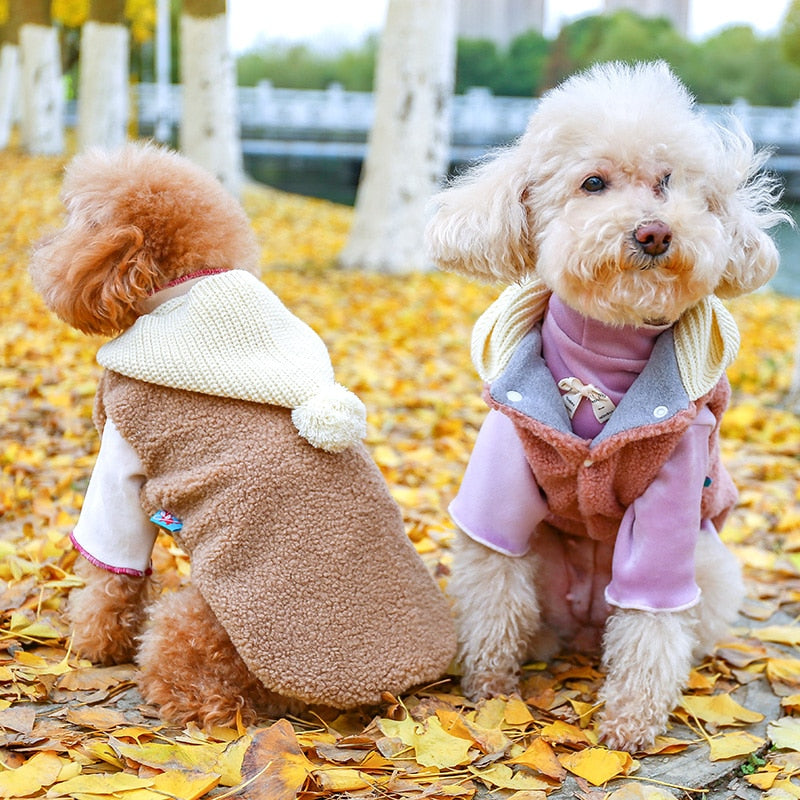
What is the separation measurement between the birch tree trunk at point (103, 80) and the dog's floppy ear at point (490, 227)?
9.20m

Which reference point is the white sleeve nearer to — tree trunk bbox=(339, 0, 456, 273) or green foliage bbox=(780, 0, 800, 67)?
tree trunk bbox=(339, 0, 456, 273)

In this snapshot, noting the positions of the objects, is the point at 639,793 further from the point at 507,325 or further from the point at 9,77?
the point at 9,77

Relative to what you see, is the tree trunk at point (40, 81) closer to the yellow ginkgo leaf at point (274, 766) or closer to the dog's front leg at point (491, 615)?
the dog's front leg at point (491, 615)

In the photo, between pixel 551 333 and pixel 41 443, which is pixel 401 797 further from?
pixel 41 443

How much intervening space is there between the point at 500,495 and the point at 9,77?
38.2ft

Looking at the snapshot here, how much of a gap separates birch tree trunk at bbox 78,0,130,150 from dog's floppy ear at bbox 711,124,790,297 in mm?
9486

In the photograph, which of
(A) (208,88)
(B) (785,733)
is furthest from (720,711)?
(A) (208,88)

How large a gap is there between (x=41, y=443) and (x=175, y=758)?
2.49 m

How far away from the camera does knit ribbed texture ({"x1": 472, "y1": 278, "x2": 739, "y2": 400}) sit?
7.02ft

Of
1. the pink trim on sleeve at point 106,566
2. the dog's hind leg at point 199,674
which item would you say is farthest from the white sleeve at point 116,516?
the dog's hind leg at point 199,674

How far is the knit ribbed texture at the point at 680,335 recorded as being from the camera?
7.02 ft

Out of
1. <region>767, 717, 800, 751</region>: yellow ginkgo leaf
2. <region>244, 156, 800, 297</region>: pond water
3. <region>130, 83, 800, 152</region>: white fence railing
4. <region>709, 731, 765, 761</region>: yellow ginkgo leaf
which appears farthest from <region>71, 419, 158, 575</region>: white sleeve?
<region>244, 156, 800, 297</region>: pond water

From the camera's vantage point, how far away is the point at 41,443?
4.05 m

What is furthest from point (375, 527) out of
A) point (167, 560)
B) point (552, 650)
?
point (167, 560)
